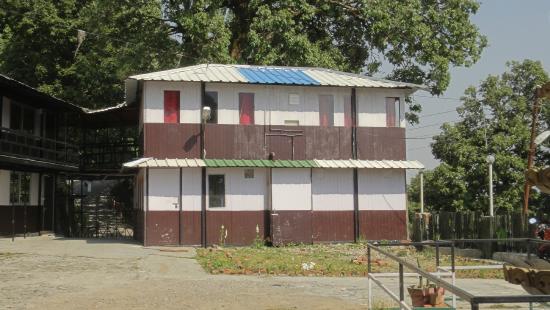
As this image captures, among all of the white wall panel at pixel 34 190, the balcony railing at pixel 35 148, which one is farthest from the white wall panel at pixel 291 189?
the white wall panel at pixel 34 190

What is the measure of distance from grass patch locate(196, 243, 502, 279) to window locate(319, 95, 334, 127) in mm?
4719

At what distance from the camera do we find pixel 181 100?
2450cm

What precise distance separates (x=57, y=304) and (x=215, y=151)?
13.4 m

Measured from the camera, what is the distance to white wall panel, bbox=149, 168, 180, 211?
23.9 metres

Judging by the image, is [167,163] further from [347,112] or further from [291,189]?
[347,112]

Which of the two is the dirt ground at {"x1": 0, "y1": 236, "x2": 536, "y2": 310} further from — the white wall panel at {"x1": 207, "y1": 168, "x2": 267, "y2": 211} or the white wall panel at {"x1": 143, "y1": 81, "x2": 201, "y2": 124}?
the white wall panel at {"x1": 143, "y1": 81, "x2": 201, "y2": 124}

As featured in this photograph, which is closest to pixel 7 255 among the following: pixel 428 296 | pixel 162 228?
pixel 162 228

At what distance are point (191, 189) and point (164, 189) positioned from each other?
93 centimetres

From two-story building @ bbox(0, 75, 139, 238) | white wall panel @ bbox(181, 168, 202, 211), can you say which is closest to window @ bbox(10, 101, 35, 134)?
two-story building @ bbox(0, 75, 139, 238)

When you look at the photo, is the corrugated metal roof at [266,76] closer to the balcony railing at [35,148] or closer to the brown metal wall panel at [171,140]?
the brown metal wall panel at [171,140]

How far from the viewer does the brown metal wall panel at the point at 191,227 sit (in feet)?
78.8

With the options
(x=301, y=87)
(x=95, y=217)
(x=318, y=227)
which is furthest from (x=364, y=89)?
(x=95, y=217)

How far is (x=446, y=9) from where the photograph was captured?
3291 cm

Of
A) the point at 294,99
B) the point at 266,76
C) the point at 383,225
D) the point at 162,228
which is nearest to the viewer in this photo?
the point at 162,228
